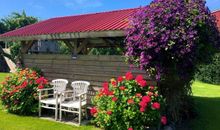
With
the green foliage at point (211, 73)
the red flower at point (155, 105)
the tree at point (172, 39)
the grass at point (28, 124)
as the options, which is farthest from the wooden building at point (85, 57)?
the green foliage at point (211, 73)

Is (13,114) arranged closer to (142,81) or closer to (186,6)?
(142,81)

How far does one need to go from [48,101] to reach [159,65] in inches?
156

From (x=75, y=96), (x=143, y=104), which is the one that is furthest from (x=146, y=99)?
(x=75, y=96)

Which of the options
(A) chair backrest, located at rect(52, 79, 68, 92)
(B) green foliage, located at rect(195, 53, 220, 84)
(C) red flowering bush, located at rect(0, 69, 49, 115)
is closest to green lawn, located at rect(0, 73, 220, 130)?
(C) red flowering bush, located at rect(0, 69, 49, 115)

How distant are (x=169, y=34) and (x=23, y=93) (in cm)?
533

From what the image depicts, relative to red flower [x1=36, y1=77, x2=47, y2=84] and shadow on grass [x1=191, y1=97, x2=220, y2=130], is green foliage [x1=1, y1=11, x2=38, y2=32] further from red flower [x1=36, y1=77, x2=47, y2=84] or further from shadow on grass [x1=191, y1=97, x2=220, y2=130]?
shadow on grass [x1=191, y1=97, x2=220, y2=130]

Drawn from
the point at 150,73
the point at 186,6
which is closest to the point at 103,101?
the point at 150,73

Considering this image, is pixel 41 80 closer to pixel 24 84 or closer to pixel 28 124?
pixel 24 84

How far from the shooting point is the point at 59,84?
9859 millimetres

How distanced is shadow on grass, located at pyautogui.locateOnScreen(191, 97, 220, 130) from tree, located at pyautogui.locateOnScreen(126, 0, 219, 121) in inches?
71.5

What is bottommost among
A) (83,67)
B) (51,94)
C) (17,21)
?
(51,94)

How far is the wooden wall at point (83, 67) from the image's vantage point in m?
8.73

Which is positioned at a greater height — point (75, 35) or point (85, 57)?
point (75, 35)

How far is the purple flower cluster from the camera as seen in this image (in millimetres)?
6672
